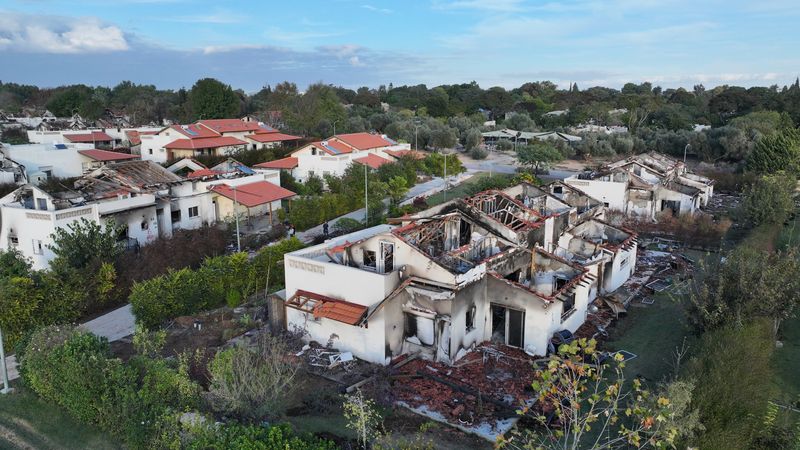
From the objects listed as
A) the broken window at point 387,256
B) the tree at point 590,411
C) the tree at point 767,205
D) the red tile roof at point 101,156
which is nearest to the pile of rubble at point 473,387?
the tree at point 590,411

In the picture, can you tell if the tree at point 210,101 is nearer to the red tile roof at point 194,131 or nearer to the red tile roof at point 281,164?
the red tile roof at point 194,131

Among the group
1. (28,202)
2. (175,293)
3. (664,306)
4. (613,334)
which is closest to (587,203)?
(664,306)

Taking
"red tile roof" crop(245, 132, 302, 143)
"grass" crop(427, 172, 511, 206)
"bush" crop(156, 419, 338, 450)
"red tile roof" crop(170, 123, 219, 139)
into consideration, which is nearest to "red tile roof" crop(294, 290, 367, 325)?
"bush" crop(156, 419, 338, 450)

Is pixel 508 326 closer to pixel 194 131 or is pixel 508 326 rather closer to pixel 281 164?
pixel 281 164

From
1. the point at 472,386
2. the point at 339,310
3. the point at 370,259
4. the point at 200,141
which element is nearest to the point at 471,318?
the point at 472,386

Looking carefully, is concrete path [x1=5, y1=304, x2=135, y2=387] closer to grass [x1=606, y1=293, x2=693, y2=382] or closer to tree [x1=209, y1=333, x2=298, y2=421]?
tree [x1=209, y1=333, x2=298, y2=421]

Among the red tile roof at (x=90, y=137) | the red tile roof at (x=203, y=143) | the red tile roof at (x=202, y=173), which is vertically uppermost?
the red tile roof at (x=90, y=137)

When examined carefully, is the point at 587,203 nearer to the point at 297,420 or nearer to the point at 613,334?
the point at 613,334
